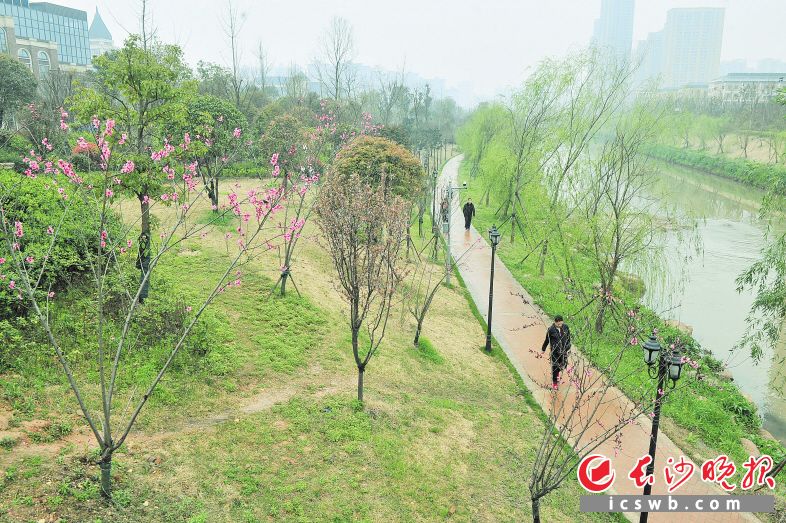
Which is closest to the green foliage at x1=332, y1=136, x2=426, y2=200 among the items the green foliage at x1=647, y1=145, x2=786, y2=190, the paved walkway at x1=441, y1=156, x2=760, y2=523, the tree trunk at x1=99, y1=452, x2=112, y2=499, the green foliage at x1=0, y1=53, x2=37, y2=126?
the paved walkway at x1=441, y1=156, x2=760, y2=523

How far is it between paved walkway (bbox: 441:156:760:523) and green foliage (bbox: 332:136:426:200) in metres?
3.19

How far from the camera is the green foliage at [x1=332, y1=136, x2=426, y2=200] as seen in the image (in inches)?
622

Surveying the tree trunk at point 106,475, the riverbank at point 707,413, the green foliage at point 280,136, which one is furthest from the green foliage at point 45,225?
the green foliage at point 280,136

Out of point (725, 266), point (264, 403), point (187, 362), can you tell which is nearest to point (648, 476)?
point (264, 403)

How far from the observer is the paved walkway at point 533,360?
7.89m

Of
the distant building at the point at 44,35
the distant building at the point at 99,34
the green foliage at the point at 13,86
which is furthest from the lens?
the distant building at the point at 99,34

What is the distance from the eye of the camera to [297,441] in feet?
24.5

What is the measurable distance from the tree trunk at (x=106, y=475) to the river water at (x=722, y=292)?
8.94m

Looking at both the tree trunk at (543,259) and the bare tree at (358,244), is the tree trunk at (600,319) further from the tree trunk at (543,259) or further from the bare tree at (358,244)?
the bare tree at (358,244)

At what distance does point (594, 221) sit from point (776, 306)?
426cm

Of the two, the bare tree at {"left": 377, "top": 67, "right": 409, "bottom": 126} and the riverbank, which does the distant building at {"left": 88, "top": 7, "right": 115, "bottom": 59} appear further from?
the riverbank

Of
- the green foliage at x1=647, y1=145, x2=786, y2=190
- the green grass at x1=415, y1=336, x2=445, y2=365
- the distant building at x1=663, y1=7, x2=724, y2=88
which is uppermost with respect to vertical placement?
the distant building at x1=663, y1=7, x2=724, y2=88

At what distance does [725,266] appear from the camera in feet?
68.1

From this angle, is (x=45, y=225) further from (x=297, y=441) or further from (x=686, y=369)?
(x=686, y=369)
